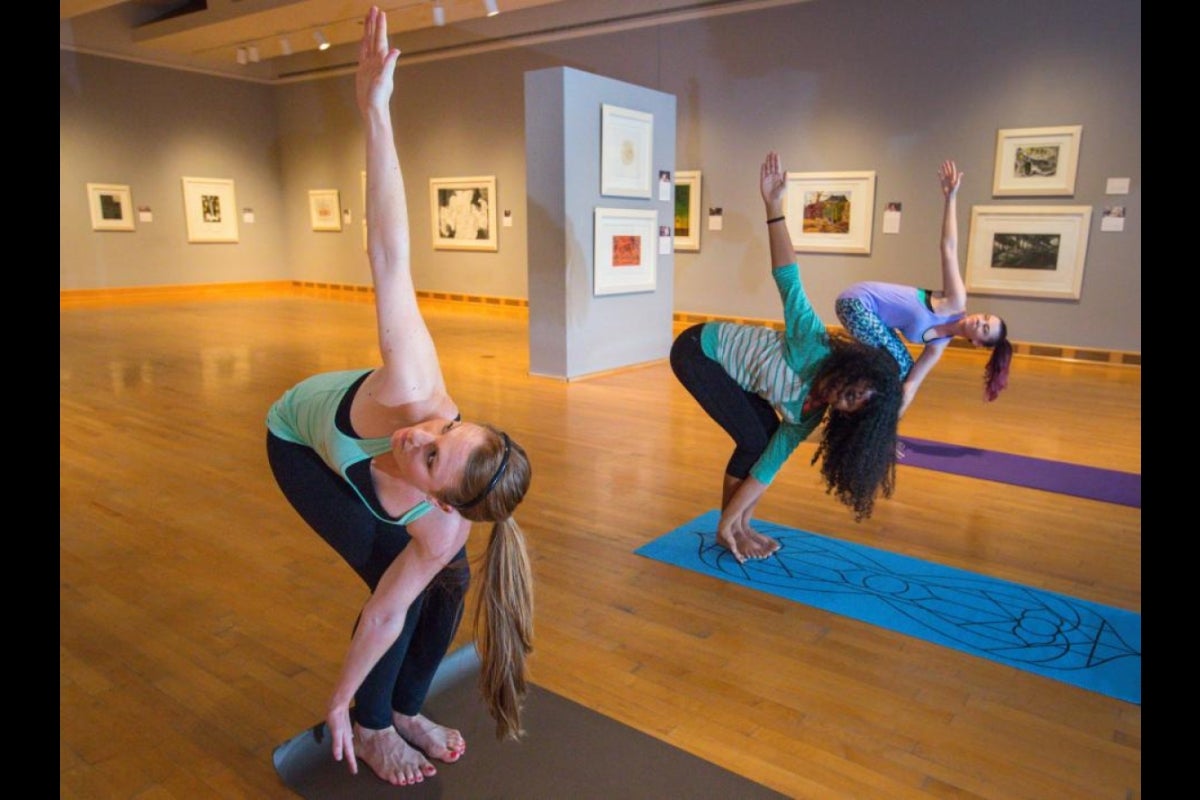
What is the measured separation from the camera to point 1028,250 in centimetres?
786

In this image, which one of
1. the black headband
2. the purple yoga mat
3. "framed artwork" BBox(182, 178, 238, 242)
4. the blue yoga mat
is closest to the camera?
the black headband

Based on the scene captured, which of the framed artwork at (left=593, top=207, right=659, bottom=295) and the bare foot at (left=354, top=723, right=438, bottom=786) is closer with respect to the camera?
the bare foot at (left=354, top=723, right=438, bottom=786)

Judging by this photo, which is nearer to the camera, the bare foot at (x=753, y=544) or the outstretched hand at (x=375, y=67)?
the outstretched hand at (x=375, y=67)

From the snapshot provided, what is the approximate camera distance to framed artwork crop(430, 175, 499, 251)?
11.8 metres

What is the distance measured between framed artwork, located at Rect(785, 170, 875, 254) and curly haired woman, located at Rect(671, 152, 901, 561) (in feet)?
18.7

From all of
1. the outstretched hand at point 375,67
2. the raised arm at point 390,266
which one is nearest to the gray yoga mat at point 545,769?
the raised arm at point 390,266

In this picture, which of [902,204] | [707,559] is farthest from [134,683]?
[902,204]

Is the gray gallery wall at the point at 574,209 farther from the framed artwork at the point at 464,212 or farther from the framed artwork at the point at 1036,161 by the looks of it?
the framed artwork at the point at 464,212

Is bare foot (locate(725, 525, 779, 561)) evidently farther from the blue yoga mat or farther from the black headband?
the black headband

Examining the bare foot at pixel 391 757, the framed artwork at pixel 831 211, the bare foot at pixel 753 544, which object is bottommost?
the bare foot at pixel 391 757

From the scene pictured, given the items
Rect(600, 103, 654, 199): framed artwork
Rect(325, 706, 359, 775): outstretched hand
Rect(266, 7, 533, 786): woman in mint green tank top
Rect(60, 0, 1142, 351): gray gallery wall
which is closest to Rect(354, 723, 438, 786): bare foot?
Rect(266, 7, 533, 786): woman in mint green tank top

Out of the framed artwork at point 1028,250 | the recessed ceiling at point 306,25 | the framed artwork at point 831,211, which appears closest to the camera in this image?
the framed artwork at point 1028,250

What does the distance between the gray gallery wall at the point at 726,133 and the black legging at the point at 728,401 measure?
17.7ft

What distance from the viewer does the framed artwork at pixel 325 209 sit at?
543 inches
